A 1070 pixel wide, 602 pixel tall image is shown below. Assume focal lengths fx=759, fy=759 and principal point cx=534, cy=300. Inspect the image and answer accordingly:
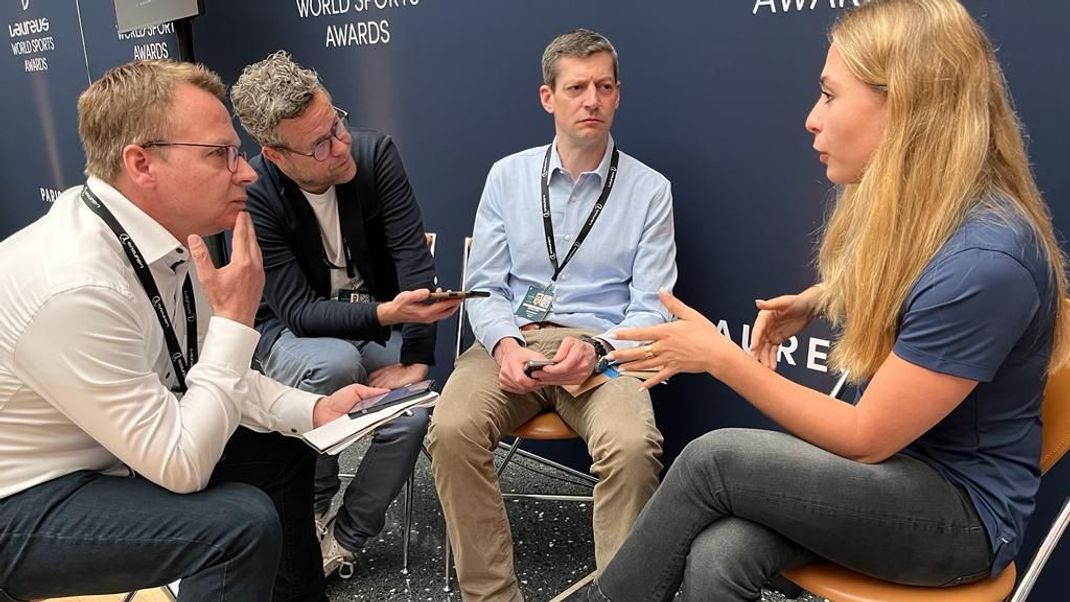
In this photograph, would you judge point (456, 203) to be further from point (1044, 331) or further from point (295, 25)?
point (1044, 331)

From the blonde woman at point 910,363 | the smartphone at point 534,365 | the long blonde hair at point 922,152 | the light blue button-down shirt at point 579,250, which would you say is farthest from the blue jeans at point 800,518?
the light blue button-down shirt at point 579,250

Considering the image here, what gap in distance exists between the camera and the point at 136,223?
142cm

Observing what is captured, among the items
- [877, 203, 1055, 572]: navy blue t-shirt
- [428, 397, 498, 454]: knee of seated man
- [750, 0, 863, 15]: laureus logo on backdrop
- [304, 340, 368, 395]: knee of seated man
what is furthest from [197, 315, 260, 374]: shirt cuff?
[750, 0, 863, 15]: laureus logo on backdrop

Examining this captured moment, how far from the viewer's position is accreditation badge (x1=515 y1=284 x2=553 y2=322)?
230cm

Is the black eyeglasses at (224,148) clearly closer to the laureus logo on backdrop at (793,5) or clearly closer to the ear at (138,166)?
the ear at (138,166)

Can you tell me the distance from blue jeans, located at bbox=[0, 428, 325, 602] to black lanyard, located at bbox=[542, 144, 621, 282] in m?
1.16

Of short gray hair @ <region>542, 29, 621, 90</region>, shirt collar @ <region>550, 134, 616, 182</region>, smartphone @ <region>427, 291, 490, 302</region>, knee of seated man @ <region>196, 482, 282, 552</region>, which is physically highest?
short gray hair @ <region>542, 29, 621, 90</region>

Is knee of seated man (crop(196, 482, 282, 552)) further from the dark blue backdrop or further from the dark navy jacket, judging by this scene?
the dark blue backdrop

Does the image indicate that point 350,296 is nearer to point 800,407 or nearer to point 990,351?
point 800,407

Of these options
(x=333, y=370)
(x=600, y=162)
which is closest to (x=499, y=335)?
(x=333, y=370)

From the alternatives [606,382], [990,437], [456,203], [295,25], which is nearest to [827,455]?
[990,437]

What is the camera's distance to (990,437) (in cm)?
125

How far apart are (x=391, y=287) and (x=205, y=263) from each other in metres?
1.03

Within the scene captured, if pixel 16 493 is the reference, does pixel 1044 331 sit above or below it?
above
